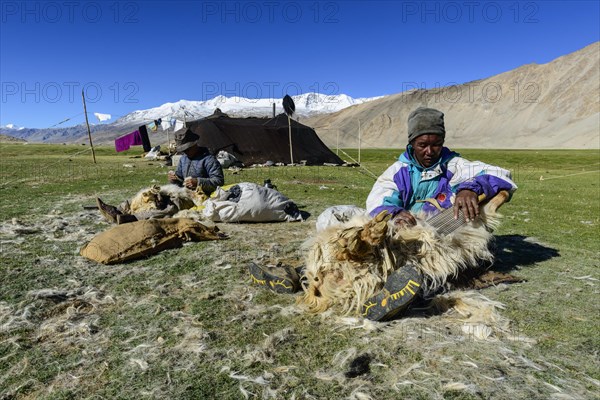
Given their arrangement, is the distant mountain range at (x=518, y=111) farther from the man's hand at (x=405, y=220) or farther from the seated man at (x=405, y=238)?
the man's hand at (x=405, y=220)

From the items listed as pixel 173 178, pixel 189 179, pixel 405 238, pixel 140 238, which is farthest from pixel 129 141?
pixel 405 238

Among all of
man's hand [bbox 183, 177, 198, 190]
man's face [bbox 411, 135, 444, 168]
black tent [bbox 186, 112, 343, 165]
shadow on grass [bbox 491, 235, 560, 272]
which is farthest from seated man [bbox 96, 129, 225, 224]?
black tent [bbox 186, 112, 343, 165]

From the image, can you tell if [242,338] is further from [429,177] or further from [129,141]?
[129,141]

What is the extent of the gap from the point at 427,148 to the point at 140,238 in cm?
333

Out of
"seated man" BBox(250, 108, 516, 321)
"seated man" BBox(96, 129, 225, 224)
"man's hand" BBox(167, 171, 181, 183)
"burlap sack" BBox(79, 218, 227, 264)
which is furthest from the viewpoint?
"man's hand" BBox(167, 171, 181, 183)

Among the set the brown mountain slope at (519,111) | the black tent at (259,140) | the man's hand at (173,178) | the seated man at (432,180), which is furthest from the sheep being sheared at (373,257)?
the brown mountain slope at (519,111)

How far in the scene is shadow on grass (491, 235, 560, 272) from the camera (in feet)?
14.2

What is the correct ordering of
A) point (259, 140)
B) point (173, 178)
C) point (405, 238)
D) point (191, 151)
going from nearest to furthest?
point (405, 238), point (191, 151), point (173, 178), point (259, 140)

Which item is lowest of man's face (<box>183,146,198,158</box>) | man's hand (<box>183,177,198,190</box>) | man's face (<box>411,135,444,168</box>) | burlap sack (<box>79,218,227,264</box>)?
burlap sack (<box>79,218,227,264</box>)

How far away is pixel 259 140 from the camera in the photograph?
21.4 meters

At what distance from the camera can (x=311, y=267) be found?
3.32 m

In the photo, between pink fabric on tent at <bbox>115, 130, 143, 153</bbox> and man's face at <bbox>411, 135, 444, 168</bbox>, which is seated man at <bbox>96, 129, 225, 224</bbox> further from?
pink fabric on tent at <bbox>115, 130, 143, 153</bbox>

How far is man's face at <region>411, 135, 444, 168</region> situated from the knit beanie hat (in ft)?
0.17

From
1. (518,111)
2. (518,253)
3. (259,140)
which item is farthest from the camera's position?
(518,111)
